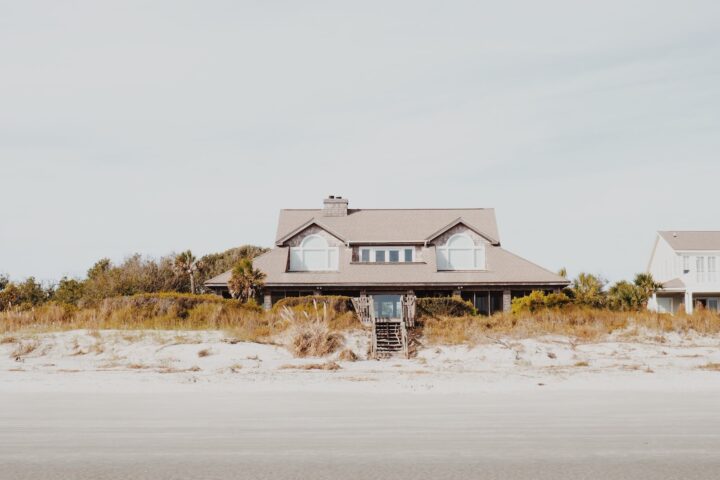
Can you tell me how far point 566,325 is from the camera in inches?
1054

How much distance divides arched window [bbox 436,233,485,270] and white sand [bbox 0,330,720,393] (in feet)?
61.7

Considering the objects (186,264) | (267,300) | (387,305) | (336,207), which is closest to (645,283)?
(387,305)

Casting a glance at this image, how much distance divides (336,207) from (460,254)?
925 cm

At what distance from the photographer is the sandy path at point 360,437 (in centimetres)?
596

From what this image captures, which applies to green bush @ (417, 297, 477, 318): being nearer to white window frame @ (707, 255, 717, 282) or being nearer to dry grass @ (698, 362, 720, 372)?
dry grass @ (698, 362, 720, 372)

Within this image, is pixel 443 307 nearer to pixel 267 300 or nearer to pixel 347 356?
pixel 347 356

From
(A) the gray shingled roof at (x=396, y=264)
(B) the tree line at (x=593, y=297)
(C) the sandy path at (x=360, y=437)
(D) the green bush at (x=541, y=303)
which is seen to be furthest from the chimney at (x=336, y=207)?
(C) the sandy path at (x=360, y=437)

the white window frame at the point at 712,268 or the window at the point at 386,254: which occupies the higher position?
the window at the point at 386,254

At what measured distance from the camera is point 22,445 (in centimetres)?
750

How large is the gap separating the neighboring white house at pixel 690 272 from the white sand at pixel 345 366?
95.0 ft

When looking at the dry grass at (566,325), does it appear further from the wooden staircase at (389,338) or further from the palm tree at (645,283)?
the palm tree at (645,283)

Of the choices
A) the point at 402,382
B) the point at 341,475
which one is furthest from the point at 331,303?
the point at 341,475

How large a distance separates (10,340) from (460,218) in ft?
90.9

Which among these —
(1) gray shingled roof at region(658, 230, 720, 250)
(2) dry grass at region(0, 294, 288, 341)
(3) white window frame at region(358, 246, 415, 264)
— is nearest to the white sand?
(2) dry grass at region(0, 294, 288, 341)
